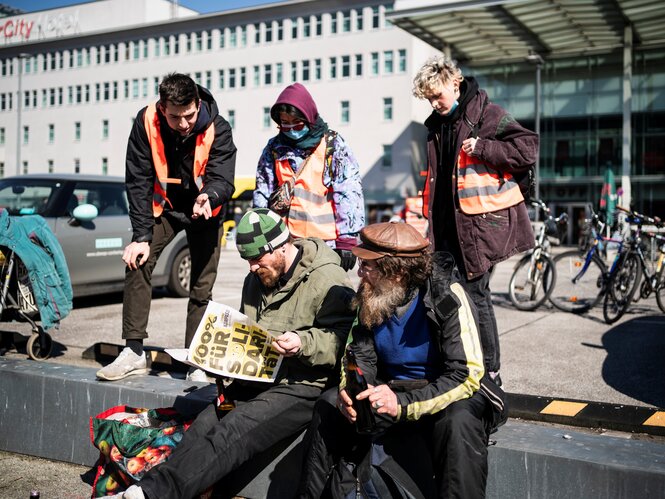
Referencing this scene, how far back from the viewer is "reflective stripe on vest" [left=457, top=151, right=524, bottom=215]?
409 cm

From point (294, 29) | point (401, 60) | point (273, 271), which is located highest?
point (294, 29)

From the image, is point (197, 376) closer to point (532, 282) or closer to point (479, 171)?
point (479, 171)

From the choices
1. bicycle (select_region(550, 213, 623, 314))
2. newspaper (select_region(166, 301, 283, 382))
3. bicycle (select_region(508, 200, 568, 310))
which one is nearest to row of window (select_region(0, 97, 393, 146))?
bicycle (select_region(508, 200, 568, 310))

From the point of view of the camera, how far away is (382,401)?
2777 millimetres

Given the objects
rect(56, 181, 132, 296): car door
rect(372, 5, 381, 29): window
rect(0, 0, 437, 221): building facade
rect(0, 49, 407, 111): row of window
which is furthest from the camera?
rect(372, 5, 381, 29): window

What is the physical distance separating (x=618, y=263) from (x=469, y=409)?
6.67m

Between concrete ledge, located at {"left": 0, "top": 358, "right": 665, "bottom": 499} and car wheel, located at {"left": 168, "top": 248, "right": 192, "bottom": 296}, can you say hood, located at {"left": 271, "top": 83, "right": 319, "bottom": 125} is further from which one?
car wheel, located at {"left": 168, "top": 248, "right": 192, "bottom": 296}

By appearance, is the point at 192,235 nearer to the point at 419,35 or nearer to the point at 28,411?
the point at 28,411

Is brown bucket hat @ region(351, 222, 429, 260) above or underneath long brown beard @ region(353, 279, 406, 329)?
above

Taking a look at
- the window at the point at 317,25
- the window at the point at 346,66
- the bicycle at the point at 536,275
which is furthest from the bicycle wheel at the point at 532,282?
the window at the point at 317,25

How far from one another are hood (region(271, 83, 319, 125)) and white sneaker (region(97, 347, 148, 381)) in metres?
1.72

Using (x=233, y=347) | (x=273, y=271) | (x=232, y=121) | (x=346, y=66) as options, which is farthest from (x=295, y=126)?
(x=232, y=121)

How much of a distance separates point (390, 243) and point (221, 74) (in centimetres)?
6339

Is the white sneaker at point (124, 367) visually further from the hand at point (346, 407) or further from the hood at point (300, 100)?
the hand at point (346, 407)
